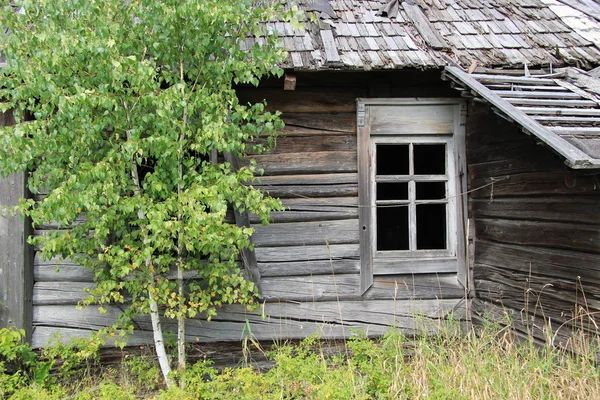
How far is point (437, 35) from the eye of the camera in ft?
16.2

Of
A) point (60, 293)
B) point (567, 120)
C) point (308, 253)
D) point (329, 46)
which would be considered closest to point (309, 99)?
point (329, 46)

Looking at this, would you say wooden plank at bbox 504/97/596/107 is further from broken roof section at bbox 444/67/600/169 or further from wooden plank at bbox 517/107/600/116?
wooden plank at bbox 517/107/600/116

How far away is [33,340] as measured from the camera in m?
4.76

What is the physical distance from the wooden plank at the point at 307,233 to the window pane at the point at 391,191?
373cm

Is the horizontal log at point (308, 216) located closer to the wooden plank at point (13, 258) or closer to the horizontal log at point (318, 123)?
the horizontal log at point (318, 123)

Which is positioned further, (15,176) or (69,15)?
(15,176)

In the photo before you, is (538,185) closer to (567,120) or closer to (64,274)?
(567,120)

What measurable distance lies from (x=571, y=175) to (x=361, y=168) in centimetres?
185

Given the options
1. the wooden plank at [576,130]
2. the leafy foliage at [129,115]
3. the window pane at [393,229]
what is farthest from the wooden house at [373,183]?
the window pane at [393,229]

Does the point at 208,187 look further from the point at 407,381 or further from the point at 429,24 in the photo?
the point at 429,24

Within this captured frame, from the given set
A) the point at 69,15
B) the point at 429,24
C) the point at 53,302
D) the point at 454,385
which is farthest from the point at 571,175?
the point at 53,302

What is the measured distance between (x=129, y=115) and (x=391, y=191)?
592 cm

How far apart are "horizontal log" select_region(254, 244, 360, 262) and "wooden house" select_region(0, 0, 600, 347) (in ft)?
0.03

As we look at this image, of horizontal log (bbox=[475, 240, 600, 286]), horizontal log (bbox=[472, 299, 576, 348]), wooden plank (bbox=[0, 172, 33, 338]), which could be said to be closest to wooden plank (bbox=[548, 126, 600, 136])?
horizontal log (bbox=[475, 240, 600, 286])
